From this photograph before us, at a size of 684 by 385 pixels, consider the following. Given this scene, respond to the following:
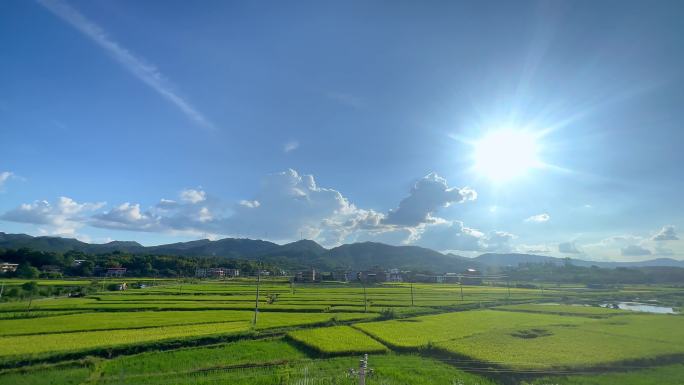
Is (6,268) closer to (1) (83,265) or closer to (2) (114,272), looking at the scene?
(1) (83,265)

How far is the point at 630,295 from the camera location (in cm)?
8175

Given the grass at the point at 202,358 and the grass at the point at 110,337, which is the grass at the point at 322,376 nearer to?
the grass at the point at 202,358

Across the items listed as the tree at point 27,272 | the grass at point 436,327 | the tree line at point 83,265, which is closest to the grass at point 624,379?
the grass at point 436,327

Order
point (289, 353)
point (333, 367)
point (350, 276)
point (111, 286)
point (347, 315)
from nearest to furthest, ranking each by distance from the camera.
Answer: point (333, 367)
point (289, 353)
point (347, 315)
point (111, 286)
point (350, 276)

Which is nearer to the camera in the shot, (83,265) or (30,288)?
(30,288)

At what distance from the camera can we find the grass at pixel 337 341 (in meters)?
24.5

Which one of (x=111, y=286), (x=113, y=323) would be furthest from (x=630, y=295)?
(x=111, y=286)

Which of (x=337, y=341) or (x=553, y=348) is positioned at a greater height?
(x=553, y=348)

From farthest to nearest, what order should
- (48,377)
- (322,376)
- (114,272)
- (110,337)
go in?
(114,272)
(110,337)
(48,377)
(322,376)

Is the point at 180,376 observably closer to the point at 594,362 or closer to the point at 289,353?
the point at 289,353

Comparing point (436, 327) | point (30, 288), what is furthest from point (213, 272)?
point (436, 327)

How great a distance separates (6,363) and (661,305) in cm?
9013

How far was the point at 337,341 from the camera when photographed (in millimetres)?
26703

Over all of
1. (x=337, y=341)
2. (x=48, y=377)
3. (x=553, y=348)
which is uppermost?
(x=553, y=348)
